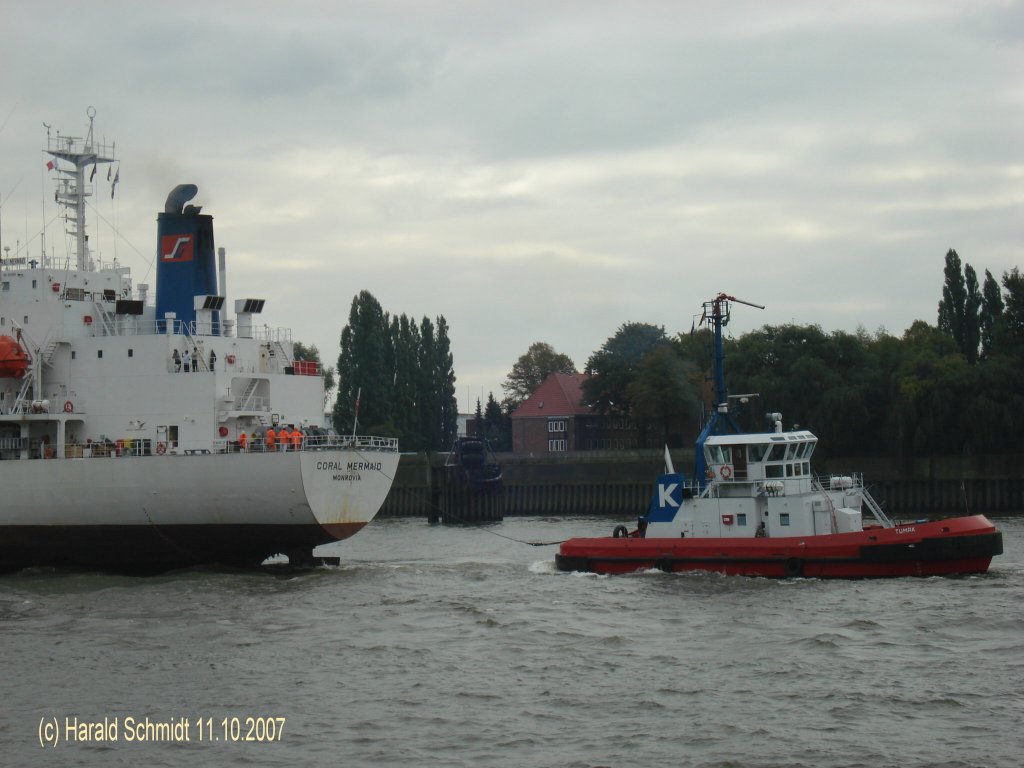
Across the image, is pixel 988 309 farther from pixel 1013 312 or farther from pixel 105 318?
pixel 105 318

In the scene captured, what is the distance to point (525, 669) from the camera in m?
20.2

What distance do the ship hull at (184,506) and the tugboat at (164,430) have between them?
4 cm

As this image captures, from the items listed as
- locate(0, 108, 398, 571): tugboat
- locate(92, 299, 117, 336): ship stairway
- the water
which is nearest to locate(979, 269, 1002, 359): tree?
the water

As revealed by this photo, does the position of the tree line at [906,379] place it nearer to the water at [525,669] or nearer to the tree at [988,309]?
the tree at [988,309]

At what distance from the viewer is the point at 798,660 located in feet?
66.7

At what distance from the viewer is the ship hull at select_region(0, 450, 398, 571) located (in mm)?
29656

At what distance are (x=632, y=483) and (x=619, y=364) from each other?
19.2 m

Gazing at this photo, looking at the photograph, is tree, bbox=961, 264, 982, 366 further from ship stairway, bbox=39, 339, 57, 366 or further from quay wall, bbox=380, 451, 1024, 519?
ship stairway, bbox=39, 339, 57, 366

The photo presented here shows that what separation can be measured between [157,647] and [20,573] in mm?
12907

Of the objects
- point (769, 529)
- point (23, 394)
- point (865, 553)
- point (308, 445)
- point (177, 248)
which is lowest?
point (865, 553)

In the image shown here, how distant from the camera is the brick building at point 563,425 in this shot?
301 feet

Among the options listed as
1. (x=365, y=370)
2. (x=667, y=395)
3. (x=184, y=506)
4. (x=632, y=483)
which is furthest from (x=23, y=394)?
(x=667, y=395)

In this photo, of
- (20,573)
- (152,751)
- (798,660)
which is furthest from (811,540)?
(20,573)

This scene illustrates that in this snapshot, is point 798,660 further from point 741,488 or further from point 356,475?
point 356,475
